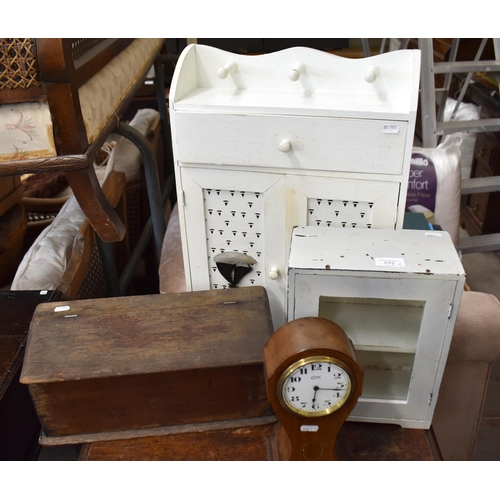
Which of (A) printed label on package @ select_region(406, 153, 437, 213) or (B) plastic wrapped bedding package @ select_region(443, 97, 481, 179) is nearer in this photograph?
(A) printed label on package @ select_region(406, 153, 437, 213)

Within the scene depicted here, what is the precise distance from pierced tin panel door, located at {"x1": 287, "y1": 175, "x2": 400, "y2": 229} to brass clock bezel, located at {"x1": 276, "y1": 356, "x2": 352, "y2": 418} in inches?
16.9

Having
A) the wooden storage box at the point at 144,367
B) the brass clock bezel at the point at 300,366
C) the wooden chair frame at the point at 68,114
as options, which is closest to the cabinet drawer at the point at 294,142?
the wooden chair frame at the point at 68,114

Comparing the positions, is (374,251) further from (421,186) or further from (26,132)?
(421,186)

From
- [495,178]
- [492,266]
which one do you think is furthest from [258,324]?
[492,266]

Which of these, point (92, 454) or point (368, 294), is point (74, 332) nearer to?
point (92, 454)

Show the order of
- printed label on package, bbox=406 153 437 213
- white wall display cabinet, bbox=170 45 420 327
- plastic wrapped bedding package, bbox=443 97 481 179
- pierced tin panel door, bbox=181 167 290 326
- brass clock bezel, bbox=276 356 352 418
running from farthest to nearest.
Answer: plastic wrapped bedding package, bbox=443 97 481 179, printed label on package, bbox=406 153 437 213, pierced tin panel door, bbox=181 167 290 326, white wall display cabinet, bbox=170 45 420 327, brass clock bezel, bbox=276 356 352 418

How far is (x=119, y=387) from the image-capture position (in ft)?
3.56

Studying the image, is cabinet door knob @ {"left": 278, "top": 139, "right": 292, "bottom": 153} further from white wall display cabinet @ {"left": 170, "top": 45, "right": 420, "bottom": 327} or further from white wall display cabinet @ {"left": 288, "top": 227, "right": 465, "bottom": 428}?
white wall display cabinet @ {"left": 288, "top": 227, "right": 465, "bottom": 428}

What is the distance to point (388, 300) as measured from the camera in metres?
1.11

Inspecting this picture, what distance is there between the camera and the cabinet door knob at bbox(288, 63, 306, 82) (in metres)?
1.14

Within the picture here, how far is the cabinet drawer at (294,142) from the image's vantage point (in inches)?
42.4

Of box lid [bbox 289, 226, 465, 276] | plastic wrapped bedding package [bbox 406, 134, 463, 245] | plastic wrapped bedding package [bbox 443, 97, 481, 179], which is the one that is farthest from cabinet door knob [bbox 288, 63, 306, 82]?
plastic wrapped bedding package [bbox 443, 97, 481, 179]

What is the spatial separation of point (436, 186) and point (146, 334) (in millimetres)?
1401

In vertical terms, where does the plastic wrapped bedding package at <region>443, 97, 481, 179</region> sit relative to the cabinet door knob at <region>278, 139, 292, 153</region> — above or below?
below
